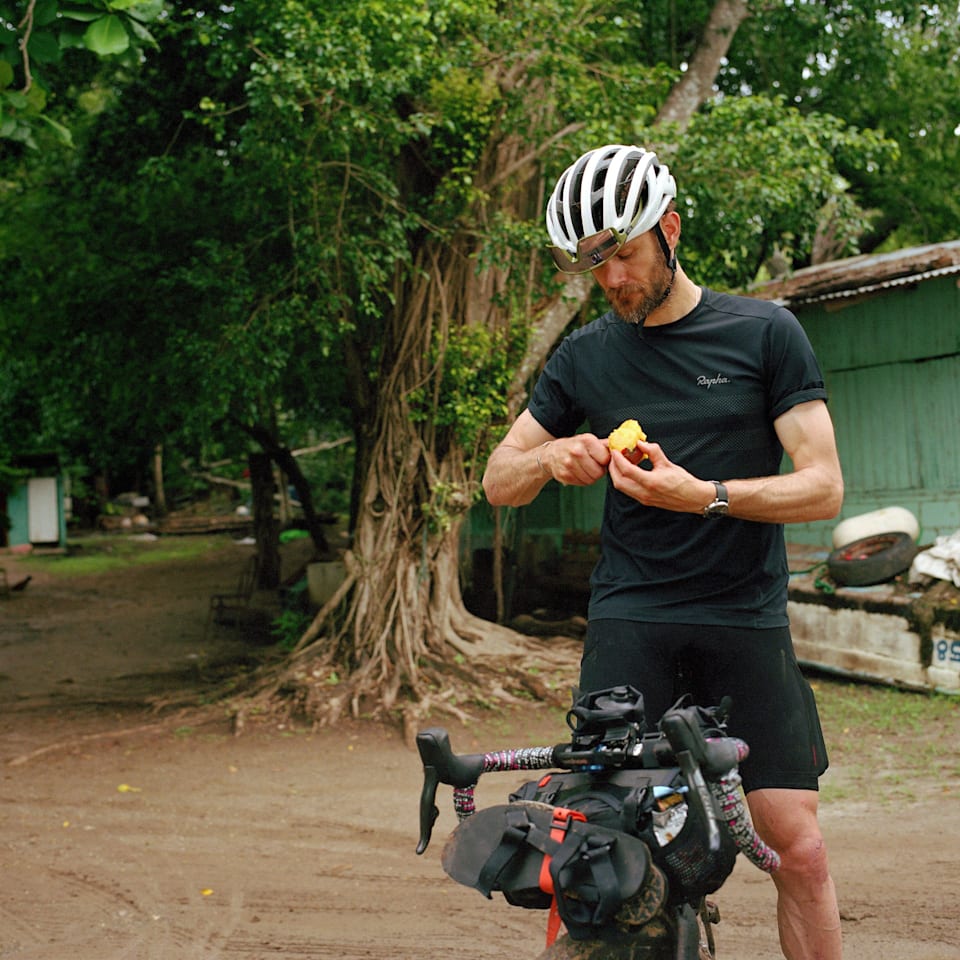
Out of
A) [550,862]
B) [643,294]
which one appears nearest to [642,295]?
[643,294]

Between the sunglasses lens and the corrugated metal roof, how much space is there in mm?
8264

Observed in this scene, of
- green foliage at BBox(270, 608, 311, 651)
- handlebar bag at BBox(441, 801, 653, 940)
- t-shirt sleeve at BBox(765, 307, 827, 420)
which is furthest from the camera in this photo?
green foliage at BBox(270, 608, 311, 651)

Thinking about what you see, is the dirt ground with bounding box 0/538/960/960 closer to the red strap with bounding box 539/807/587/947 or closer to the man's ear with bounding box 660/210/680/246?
the red strap with bounding box 539/807/587/947

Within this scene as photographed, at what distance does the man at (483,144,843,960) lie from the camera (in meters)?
2.56

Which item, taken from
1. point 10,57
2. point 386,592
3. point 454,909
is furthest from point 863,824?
point 10,57

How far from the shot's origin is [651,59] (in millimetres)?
12922

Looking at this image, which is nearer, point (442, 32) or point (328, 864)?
point (328, 864)

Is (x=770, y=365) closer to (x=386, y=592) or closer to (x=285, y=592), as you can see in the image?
(x=386, y=592)

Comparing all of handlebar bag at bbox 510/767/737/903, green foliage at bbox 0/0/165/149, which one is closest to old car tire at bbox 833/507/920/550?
green foliage at bbox 0/0/165/149

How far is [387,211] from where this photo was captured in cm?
975

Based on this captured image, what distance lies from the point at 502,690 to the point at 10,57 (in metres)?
6.24

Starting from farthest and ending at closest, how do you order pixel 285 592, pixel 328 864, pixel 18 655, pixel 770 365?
pixel 285 592 < pixel 18 655 < pixel 328 864 < pixel 770 365

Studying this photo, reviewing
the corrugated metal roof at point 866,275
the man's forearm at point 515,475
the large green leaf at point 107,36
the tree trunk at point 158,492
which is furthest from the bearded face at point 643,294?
the tree trunk at point 158,492

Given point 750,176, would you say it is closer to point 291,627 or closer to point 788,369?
point 788,369
